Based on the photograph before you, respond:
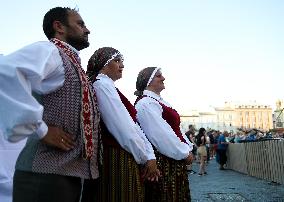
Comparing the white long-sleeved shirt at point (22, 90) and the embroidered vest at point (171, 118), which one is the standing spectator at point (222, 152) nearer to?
the embroidered vest at point (171, 118)

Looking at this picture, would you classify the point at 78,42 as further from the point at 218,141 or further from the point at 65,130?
the point at 218,141

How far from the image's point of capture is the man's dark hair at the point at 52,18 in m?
2.43

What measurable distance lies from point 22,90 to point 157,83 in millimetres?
2345

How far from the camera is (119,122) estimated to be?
2.55 metres

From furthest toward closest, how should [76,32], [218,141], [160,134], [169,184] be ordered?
[218,141], [169,184], [160,134], [76,32]

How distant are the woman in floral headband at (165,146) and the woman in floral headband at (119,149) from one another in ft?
1.97

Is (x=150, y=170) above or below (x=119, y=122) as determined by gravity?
below

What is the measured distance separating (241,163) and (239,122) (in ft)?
281

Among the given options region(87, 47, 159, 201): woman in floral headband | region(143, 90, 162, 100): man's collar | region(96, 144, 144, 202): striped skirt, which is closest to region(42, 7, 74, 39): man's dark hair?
region(87, 47, 159, 201): woman in floral headband

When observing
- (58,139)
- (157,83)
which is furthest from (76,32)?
(157,83)

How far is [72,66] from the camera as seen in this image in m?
2.20

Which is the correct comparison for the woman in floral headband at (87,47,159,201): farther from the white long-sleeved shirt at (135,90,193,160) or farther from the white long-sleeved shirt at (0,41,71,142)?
the white long-sleeved shirt at (0,41,71,142)

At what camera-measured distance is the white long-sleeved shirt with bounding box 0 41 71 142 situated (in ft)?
5.45

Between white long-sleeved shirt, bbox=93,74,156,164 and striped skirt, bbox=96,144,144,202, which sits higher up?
white long-sleeved shirt, bbox=93,74,156,164
